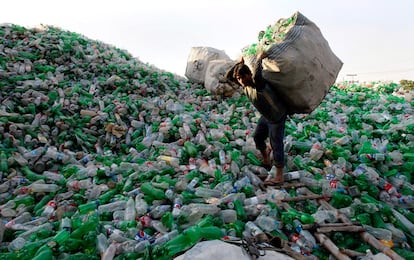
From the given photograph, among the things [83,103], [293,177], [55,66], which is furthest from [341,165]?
[55,66]

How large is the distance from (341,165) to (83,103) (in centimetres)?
431

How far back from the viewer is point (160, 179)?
317 centimetres

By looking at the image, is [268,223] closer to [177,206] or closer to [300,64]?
[177,206]

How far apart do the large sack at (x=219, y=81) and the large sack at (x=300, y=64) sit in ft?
10.8

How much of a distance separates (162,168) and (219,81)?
353cm

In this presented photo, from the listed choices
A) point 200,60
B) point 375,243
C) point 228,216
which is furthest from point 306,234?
point 200,60

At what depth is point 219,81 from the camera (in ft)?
21.8

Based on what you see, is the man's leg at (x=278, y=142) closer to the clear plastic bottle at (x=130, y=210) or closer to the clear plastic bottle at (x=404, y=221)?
the clear plastic bottle at (x=404, y=221)

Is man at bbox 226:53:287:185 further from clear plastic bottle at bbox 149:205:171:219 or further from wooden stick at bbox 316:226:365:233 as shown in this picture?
clear plastic bottle at bbox 149:205:171:219

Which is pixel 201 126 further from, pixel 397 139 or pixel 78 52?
pixel 78 52

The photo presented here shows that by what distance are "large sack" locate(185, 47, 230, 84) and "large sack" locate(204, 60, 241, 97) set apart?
2.00ft

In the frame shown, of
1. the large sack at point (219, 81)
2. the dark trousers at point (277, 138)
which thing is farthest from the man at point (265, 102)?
the large sack at point (219, 81)

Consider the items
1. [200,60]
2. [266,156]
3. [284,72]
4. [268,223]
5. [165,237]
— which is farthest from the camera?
[200,60]

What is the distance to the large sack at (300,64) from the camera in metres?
2.92
